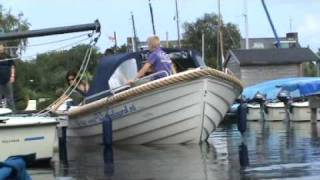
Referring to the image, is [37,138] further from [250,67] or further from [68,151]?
[250,67]

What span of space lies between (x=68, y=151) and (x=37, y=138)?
419 cm

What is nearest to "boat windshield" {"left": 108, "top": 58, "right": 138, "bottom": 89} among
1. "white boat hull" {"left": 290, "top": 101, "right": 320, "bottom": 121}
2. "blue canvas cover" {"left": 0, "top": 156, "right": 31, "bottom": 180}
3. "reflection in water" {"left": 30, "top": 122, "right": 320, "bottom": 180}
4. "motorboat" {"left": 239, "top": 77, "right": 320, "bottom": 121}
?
"reflection in water" {"left": 30, "top": 122, "right": 320, "bottom": 180}

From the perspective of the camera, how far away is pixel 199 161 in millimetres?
11977

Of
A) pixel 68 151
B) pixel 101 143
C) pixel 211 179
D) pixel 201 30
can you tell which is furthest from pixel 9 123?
pixel 201 30

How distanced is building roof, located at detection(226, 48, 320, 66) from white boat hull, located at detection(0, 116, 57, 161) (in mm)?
62894

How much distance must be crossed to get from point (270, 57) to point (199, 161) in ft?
210

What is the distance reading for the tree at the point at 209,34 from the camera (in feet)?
337

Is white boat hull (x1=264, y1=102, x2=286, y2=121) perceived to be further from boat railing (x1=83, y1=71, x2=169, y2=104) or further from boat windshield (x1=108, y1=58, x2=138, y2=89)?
boat railing (x1=83, y1=71, x2=169, y2=104)

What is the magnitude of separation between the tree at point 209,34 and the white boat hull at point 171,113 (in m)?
84.7

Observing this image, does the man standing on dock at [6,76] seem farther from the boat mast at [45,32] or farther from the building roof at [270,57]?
the building roof at [270,57]

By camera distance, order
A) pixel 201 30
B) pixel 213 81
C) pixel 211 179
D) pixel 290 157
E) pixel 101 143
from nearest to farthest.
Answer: pixel 211 179, pixel 290 157, pixel 213 81, pixel 101 143, pixel 201 30

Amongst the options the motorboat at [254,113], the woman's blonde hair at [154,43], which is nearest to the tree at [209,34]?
the motorboat at [254,113]

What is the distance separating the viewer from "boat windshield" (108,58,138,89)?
1626 centimetres

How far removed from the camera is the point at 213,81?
1487 centimetres
